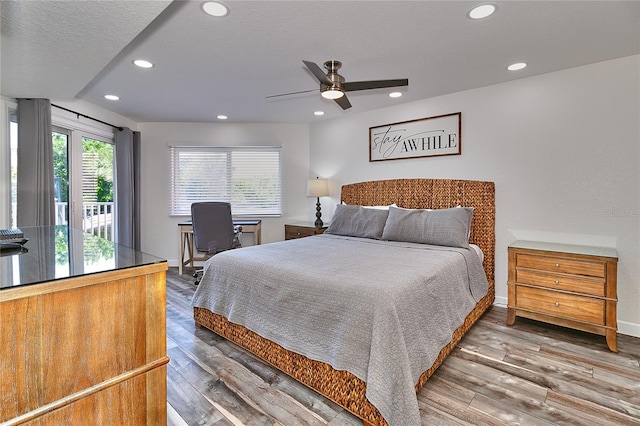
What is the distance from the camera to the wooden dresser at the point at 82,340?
2.60ft

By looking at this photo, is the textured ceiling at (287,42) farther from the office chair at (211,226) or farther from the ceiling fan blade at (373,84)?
the office chair at (211,226)

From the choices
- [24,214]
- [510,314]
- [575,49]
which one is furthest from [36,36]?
[510,314]

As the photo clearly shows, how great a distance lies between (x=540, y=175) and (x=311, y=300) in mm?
2705

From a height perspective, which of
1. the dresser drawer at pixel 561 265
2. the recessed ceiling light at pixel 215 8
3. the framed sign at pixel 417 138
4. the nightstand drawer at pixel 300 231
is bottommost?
the dresser drawer at pixel 561 265

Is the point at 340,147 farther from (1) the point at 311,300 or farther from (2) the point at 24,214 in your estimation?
(2) the point at 24,214

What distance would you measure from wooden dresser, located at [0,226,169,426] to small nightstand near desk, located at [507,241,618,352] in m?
2.93

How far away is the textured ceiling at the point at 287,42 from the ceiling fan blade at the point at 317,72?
0.24m

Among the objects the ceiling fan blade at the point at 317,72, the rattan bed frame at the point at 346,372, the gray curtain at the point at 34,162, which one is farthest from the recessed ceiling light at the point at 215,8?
the gray curtain at the point at 34,162

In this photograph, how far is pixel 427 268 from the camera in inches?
85.2

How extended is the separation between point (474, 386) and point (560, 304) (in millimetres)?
1287

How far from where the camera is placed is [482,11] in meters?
1.94

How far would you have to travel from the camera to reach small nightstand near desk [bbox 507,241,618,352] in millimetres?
2400

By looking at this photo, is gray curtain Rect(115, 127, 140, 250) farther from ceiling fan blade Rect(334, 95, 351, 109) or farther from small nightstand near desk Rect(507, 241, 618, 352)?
small nightstand near desk Rect(507, 241, 618, 352)

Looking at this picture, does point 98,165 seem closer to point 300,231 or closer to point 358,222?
point 300,231
